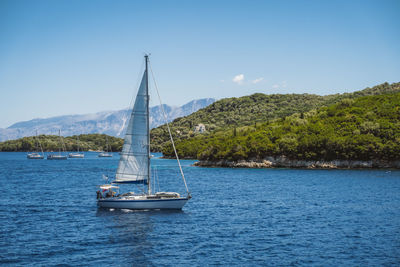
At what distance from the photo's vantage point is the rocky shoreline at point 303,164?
119 meters

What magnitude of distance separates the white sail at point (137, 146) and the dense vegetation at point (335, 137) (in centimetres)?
9264

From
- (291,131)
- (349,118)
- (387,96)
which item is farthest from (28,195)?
(387,96)

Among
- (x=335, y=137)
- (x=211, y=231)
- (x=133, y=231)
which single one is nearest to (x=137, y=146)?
(x=133, y=231)

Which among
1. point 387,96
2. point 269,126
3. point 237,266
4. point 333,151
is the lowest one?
point 237,266

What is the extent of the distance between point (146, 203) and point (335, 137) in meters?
98.8

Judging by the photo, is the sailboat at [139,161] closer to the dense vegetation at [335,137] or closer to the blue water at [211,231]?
the blue water at [211,231]

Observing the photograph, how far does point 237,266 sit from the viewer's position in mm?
28781

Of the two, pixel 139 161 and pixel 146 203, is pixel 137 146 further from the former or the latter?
pixel 146 203

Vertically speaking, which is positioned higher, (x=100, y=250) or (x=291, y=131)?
(x=291, y=131)

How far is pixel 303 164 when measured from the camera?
13150 centimetres

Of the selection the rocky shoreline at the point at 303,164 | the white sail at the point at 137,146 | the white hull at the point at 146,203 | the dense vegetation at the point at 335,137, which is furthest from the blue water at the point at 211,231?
the dense vegetation at the point at 335,137

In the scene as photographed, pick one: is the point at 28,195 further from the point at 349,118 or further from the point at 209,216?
the point at 349,118

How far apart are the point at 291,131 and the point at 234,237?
11999 centimetres

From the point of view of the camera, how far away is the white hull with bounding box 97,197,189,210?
4800 centimetres
